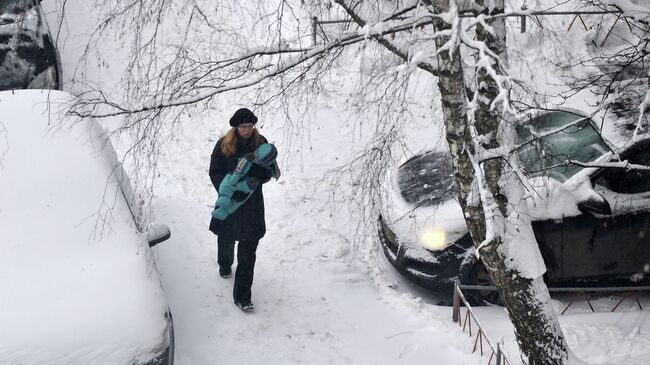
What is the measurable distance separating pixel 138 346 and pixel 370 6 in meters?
2.57

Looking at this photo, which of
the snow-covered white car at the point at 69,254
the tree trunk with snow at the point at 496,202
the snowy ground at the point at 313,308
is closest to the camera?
Answer: the tree trunk with snow at the point at 496,202

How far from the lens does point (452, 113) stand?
11.7 ft

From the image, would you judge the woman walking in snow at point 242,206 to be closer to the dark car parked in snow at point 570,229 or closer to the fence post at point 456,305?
the dark car parked in snow at point 570,229

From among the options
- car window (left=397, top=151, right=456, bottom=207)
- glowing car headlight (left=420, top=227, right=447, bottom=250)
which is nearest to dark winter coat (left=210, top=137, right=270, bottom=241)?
glowing car headlight (left=420, top=227, right=447, bottom=250)

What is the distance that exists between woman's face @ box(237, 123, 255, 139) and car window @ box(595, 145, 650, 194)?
308 centimetres

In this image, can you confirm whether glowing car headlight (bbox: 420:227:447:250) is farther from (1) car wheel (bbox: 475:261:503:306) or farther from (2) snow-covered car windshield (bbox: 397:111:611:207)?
(1) car wheel (bbox: 475:261:503:306)

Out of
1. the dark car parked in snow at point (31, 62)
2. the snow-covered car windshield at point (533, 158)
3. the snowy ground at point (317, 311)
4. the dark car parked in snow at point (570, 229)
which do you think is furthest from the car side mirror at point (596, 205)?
the dark car parked in snow at point (31, 62)

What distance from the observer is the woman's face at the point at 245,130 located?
502 cm

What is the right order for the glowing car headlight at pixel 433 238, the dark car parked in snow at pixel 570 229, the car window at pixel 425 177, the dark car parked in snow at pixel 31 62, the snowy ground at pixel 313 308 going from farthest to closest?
the dark car parked in snow at pixel 31 62
the car window at pixel 425 177
the glowing car headlight at pixel 433 238
the dark car parked in snow at pixel 570 229
the snowy ground at pixel 313 308

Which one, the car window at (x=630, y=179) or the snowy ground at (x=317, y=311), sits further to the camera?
the car window at (x=630, y=179)

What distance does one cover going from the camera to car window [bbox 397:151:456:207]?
611 centimetres

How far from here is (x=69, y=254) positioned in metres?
4.07

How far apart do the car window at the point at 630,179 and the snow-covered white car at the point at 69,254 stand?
3872 millimetres

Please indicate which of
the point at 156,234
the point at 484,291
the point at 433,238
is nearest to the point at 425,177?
the point at 433,238
